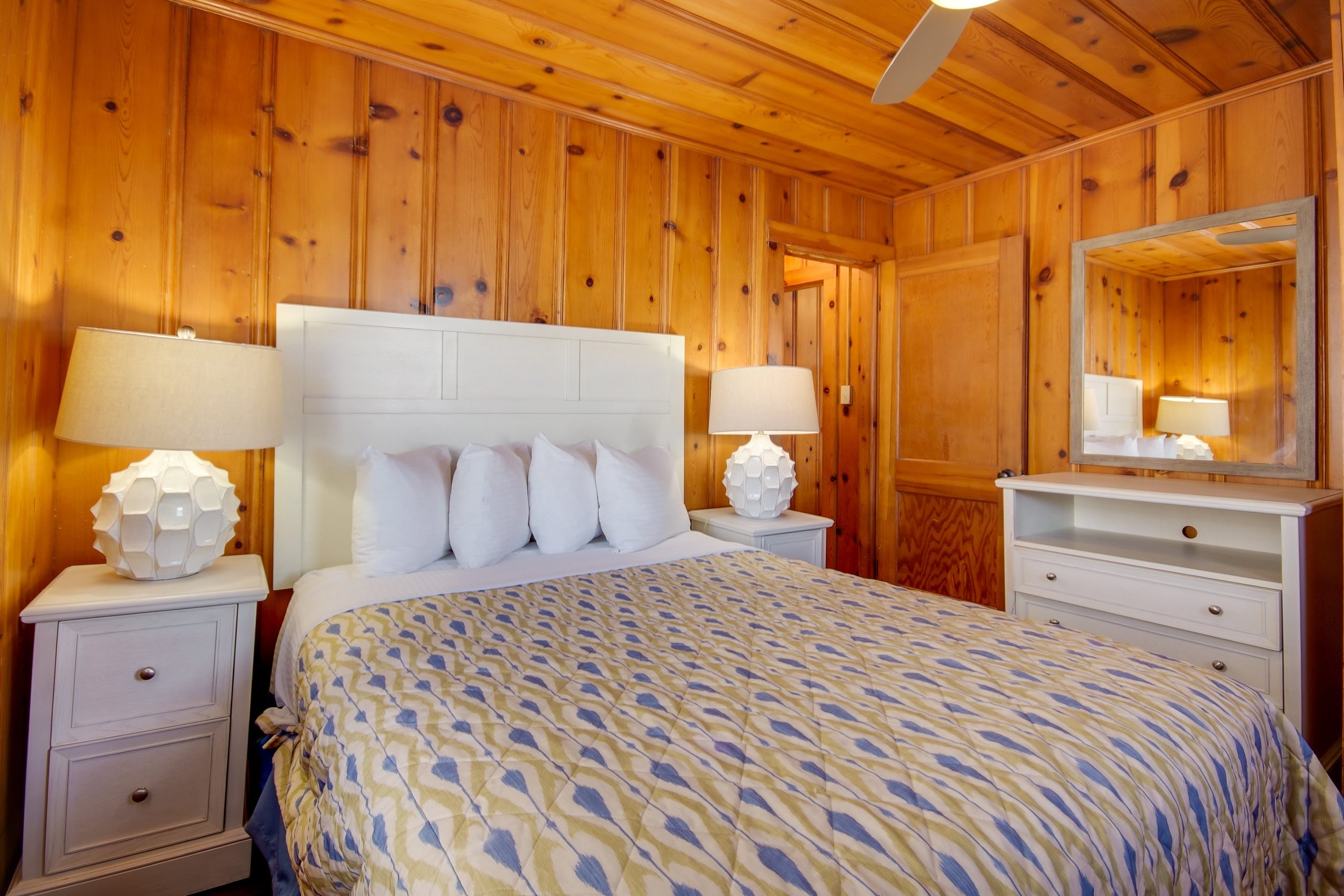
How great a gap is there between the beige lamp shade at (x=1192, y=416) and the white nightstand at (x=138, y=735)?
3.23 meters

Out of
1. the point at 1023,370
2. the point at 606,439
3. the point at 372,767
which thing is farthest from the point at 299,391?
the point at 1023,370

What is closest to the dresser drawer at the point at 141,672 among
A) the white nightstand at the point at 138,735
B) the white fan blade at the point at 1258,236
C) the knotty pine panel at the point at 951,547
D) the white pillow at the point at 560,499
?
the white nightstand at the point at 138,735

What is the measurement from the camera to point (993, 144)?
3.03 m

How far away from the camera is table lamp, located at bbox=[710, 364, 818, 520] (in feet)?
8.96

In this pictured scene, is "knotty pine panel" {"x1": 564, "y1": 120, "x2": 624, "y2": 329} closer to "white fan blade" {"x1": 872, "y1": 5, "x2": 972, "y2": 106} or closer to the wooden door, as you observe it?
"white fan blade" {"x1": 872, "y1": 5, "x2": 972, "y2": 106}

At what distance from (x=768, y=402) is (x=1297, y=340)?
6.14 feet

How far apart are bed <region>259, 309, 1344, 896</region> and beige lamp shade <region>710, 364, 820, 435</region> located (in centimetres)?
113

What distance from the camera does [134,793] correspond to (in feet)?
5.10

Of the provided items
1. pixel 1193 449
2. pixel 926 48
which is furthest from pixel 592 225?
pixel 1193 449

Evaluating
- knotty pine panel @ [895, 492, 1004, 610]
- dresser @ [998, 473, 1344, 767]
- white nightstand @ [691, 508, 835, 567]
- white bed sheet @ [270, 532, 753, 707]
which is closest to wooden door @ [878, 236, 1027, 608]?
knotty pine panel @ [895, 492, 1004, 610]

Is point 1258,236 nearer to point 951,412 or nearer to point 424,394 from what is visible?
point 951,412

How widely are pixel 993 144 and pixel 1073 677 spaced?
2.69m

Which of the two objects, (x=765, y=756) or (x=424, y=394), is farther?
(x=424, y=394)

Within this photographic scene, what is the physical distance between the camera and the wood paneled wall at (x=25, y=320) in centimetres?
148
